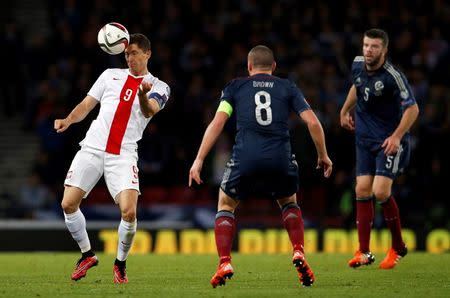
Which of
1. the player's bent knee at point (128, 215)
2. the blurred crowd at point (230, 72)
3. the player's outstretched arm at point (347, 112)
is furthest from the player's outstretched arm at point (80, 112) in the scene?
the blurred crowd at point (230, 72)

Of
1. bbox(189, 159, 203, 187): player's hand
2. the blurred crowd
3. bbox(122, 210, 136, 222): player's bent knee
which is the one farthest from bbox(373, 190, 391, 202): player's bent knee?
the blurred crowd

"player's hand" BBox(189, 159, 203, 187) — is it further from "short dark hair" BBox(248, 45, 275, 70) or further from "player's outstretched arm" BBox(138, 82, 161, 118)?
"short dark hair" BBox(248, 45, 275, 70)

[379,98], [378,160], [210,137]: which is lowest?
[378,160]

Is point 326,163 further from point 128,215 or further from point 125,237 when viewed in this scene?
point 125,237

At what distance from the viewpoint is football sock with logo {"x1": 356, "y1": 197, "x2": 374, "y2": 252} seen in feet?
37.2

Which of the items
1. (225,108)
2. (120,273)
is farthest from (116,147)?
(225,108)

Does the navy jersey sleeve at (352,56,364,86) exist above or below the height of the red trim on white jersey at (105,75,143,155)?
above

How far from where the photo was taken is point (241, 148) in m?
9.21

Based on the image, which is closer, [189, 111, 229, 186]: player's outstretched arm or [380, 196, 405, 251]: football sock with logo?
[189, 111, 229, 186]: player's outstretched arm

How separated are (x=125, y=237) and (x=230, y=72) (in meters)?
9.57

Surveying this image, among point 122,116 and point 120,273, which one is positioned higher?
point 122,116

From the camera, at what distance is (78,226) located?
1016cm

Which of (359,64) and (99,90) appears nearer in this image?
(99,90)

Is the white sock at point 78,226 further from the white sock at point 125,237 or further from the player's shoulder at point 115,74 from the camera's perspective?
the player's shoulder at point 115,74
